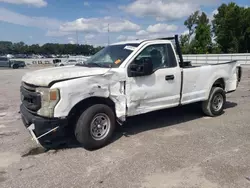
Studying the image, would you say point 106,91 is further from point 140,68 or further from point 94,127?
point 140,68

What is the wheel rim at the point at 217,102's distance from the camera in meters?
6.88

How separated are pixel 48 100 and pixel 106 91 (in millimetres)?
1045

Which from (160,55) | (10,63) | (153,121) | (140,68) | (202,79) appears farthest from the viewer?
(10,63)

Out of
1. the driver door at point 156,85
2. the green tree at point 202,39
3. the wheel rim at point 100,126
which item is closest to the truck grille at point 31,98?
the wheel rim at point 100,126

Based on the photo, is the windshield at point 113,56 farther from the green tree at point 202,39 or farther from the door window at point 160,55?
the green tree at point 202,39

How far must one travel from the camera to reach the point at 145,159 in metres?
4.29

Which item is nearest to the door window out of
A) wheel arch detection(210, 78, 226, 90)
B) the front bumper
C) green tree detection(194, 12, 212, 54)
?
wheel arch detection(210, 78, 226, 90)

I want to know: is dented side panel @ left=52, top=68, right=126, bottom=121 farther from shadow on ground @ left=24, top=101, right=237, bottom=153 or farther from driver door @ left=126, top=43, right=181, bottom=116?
shadow on ground @ left=24, top=101, right=237, bottom=153

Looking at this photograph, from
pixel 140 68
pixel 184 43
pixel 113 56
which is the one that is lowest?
pixel 140 68

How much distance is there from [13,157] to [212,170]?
329cm

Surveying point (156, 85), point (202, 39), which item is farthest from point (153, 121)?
point (202, 39)

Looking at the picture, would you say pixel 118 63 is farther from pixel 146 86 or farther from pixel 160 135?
pixel 160 135

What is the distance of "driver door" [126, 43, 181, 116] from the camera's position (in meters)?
5.08

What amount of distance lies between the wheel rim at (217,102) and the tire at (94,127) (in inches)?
129
